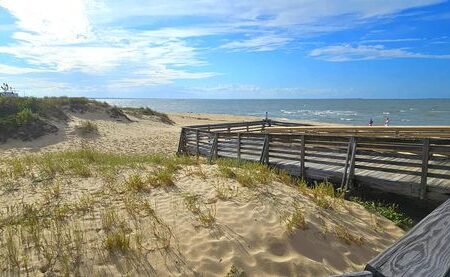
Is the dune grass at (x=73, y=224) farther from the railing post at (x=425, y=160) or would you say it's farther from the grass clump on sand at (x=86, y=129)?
the grass clump on sand at (x=86, y=129)

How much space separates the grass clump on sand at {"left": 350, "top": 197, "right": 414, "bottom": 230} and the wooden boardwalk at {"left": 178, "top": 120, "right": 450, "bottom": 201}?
0.41 m

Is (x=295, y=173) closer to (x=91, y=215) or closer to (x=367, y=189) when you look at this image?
(x=367, y=189)

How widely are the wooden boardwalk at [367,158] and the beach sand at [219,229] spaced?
1199 millimetres

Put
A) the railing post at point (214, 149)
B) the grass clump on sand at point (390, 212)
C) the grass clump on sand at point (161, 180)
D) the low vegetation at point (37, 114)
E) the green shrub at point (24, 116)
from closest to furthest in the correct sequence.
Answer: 1. the grass clump on sand at point (390, 212)
2. the grass clump on sand at point (161, 180)
3. the railing post at point (214, 149)
4. the low vegetation at point (37, 114)
5. the green shrub at point (24, 116)

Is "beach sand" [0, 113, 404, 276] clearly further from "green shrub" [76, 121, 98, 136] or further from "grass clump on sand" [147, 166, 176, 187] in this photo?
"green shrub" [76, 121, 98, 136]

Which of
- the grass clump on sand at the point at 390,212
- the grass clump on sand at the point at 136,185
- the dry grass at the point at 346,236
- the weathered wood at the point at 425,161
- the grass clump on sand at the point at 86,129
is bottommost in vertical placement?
the grass clump on sand at the point at 86,129

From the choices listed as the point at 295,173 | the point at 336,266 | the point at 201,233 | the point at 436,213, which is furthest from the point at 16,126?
the point at 436,213

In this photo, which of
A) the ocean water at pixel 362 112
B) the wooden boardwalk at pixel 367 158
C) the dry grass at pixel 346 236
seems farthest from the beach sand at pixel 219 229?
the ocean water at pixel 362 112

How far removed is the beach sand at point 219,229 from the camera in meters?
4.95

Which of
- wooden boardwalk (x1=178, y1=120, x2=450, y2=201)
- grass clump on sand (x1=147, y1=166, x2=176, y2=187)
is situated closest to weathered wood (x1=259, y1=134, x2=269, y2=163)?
wooden boardwalk (x1=178, y1=120, x2=450, y2=201)

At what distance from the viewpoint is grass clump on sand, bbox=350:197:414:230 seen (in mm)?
7455

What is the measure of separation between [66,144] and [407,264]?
22618 millimetres

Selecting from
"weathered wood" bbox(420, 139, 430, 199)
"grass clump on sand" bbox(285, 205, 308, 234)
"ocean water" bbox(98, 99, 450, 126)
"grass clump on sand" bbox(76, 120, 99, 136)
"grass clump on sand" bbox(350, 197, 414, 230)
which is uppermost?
"weathered wood" bbox(420, 139, 430, 199)

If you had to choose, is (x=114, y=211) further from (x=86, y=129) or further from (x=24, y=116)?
(x=86, y=129)
